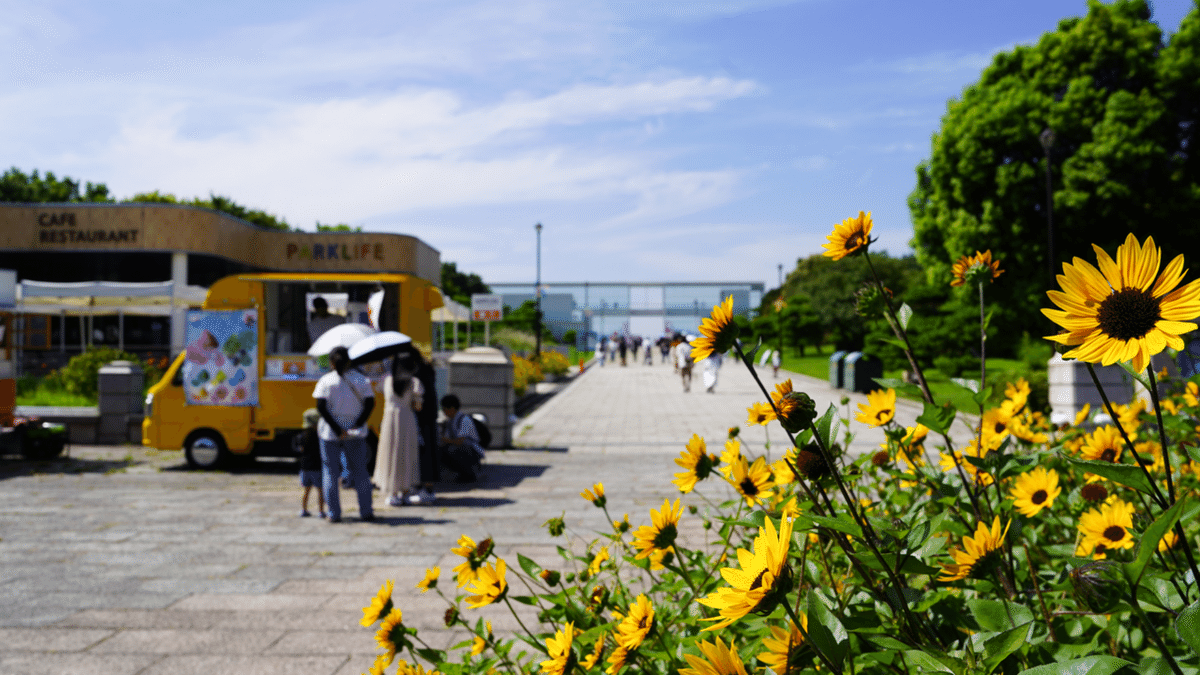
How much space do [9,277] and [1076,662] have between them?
14.0 metres

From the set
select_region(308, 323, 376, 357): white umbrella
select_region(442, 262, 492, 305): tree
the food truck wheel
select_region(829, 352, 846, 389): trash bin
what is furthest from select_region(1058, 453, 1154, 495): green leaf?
select_region(442, 262, 492, 305): tree

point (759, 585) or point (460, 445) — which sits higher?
point (759, 585)

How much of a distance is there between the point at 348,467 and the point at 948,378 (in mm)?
6520

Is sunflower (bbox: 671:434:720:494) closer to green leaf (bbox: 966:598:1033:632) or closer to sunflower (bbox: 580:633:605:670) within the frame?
sunflower (bbox: 580:633:605:670)

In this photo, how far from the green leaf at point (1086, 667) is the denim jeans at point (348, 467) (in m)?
6.66

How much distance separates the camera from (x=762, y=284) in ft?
244

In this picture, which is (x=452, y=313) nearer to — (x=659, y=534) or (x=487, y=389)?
(x=487, y=389)

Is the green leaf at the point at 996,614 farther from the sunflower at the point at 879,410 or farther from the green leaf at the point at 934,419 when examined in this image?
the sunflower at the point at 879,410

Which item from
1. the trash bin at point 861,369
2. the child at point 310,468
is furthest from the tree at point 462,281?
the child at point 310,468

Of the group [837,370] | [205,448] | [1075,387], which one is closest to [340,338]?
[205,448]

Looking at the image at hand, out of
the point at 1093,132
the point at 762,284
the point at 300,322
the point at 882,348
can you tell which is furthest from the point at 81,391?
the point at 762,284

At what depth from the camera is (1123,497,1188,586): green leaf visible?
2.79 ft

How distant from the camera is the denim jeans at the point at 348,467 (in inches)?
275

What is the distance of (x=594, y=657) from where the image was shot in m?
1.57
